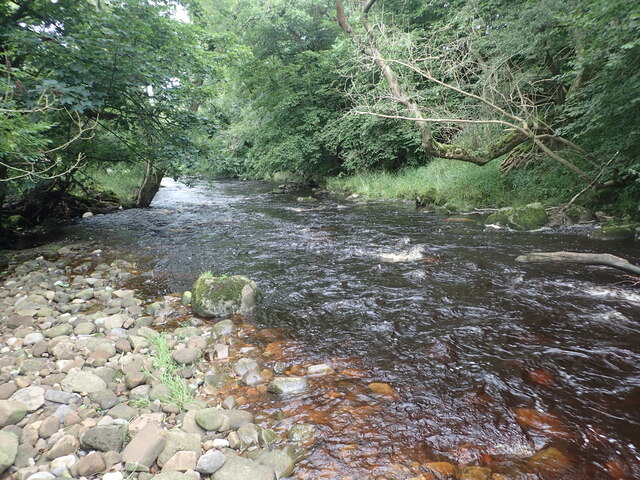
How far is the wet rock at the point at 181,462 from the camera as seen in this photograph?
2355 millimetres

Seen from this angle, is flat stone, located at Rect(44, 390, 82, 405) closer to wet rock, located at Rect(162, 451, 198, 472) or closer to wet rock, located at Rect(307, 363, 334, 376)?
wet rock, located at Rect(162, 451, 198, 472)

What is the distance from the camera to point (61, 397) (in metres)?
2.92

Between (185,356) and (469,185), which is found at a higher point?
(469,185)

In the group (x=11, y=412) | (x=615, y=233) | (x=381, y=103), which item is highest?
(x=381, y=103)

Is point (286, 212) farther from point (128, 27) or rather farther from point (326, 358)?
point (326, 358)

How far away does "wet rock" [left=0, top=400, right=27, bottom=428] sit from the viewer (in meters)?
2.55

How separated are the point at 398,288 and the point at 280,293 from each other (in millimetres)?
1923

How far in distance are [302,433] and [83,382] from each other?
2.00m

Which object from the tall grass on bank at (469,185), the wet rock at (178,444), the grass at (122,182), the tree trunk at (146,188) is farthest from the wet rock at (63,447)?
the grass at (122,182)

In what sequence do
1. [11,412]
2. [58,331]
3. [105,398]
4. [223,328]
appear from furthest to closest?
1. [223,328]
2. [58,331]
3. [105,398]
4. [11,412]

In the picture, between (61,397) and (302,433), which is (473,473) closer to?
(302,433)

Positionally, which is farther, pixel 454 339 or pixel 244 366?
pixel 454 339

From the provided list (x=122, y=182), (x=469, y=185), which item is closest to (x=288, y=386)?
(x=469, y=185)

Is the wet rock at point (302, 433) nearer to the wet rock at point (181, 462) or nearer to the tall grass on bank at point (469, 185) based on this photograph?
the wet rock at point (181, 462)
